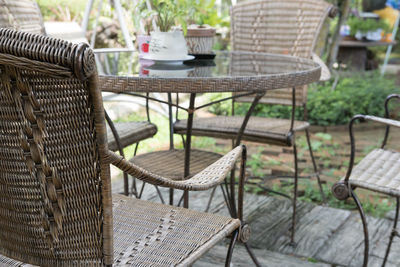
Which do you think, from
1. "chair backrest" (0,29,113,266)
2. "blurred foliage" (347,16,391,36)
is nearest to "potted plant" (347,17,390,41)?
"blurred foliage" (347,16,391,36)

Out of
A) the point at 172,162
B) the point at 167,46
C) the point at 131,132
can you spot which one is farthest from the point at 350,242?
the point at 167,46

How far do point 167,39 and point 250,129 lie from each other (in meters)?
0.63

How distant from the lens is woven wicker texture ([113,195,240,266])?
1.08 metres

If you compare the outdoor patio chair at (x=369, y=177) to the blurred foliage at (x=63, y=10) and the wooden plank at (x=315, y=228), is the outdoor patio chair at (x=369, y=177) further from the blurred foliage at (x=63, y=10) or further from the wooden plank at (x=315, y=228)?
the blurred foliage at (x=63, y=10)

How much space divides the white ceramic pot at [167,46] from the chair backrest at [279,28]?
84 cm

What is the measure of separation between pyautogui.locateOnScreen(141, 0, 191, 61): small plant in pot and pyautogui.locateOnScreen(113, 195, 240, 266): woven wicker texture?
0.62 m

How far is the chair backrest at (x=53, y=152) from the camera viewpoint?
782 millimetres

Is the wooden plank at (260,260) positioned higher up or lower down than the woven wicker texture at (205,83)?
lower down

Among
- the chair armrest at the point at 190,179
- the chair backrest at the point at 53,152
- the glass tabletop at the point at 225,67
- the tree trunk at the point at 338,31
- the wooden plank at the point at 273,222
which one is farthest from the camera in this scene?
the tree trunk at the point at 338,31

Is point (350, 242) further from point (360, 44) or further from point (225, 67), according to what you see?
point (360, 44)

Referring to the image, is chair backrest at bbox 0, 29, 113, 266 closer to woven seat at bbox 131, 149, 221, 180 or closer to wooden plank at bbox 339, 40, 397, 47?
woven seat at bbox 131, 149, 221, 180

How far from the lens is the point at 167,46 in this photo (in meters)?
1.77

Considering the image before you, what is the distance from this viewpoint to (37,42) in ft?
2.54

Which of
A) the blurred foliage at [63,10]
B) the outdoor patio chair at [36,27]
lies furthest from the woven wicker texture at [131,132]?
the blurred foliage at [63,10]
